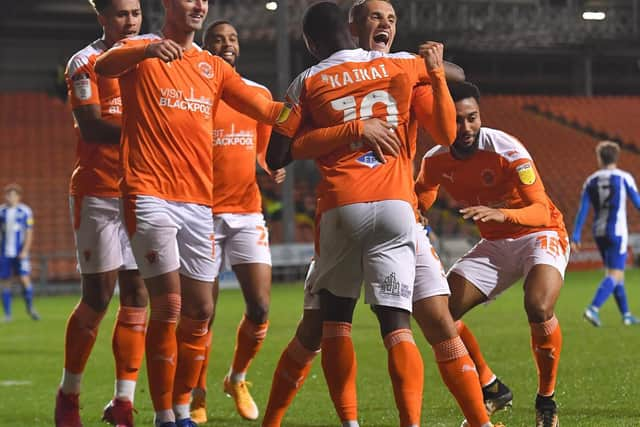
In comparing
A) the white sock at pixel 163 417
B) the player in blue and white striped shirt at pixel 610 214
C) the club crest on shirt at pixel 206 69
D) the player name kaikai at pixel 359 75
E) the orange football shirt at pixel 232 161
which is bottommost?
the player in blue and white striped shirt at pixel 610 214

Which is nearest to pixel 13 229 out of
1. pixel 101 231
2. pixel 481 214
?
pixel 101 231

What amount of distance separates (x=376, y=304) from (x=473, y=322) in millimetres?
9272

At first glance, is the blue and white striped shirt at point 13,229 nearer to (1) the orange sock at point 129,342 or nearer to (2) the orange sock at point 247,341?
(2) the orange sock at point 247,341

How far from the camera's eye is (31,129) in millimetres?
28984

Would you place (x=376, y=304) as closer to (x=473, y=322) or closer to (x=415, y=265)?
(x=415, y=265)

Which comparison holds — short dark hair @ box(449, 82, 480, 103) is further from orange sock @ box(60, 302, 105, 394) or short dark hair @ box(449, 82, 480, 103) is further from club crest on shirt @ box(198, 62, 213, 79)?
orange sock @ box(60, 302, 105, 394)

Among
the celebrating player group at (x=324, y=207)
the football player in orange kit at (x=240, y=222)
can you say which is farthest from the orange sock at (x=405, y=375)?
the football player in orange kit at (x=240, y=222)

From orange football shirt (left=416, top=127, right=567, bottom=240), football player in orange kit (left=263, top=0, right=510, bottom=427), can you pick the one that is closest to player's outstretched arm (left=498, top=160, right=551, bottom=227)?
orange football shirt (left=416, top=127, right=567, bottom=240)

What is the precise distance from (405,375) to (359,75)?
1.25 m

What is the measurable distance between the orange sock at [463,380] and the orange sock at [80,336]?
2.04 meters

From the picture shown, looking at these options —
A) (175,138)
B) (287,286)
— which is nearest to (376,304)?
(175,138)

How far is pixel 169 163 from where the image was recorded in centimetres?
543

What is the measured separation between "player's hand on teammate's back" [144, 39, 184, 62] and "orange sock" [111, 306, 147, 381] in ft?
5.07

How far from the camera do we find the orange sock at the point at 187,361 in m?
5.81
